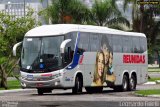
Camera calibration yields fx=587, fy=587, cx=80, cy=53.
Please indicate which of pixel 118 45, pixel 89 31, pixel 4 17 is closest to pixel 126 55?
pixel 118 45

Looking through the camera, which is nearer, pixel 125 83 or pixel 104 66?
pixel 104 66

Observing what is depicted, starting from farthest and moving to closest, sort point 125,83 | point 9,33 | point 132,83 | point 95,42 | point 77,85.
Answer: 1. point 9,33
2. point 132,83
3. point 125,83
4. point 95,42
5. point 77,85

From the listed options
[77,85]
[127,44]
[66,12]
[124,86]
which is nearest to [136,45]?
[127,44]

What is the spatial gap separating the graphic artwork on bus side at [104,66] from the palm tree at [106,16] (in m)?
36.9

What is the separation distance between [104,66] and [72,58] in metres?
3.39

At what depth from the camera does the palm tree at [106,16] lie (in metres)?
68.9

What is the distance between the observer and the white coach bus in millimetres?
28234

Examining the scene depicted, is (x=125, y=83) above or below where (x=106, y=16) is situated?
below

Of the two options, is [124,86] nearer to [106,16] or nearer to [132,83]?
[132,83]

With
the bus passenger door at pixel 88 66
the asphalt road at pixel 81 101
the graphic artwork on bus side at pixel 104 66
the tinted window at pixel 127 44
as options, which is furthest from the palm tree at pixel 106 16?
the asphalt road at pixel 81 101

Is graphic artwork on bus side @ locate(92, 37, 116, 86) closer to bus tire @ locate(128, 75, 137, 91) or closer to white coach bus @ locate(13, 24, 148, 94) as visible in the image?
white coach bus @ locate(13, 24, 148, 94)

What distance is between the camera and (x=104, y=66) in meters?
31.6

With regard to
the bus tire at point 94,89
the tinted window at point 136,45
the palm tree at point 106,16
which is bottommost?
the bus tire at point 94,89

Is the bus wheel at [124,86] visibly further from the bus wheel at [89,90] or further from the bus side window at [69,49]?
the bus side window at [69,49]
